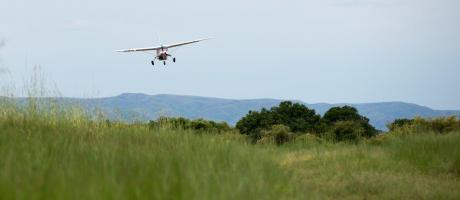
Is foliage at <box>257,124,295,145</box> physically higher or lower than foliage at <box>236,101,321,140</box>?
lower

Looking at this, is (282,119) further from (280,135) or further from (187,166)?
(187,166)

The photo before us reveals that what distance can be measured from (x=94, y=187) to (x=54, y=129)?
23.1 feet

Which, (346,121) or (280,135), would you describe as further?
(346,121)

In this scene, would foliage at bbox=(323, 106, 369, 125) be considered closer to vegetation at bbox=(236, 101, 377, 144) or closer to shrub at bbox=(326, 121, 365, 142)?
vegetation at bbox=(236, 101, 377, 144)

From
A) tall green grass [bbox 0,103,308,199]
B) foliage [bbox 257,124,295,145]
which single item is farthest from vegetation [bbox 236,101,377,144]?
tall green grass [bbox 0,103,308,199]

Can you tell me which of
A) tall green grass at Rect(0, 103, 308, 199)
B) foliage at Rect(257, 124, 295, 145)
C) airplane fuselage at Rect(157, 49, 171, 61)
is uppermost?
airplane fuselage at Rect(157, 49, 171, 61)

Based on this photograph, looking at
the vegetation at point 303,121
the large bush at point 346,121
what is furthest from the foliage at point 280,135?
the large bush at point 346,121

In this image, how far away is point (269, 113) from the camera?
91.0 ft

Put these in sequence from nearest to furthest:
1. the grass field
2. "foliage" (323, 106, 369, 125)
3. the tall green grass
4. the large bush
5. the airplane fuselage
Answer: the tall green grass → the grass field → the large bush → "foliage" (323, 106, 369, 125) → the airplane fuselage

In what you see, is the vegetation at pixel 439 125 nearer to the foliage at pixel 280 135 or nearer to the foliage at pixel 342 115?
the foliage at pixel 342 115

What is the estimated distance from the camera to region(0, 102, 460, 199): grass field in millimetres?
6801

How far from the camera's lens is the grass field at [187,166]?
268 inches

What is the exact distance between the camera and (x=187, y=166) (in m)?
8.62

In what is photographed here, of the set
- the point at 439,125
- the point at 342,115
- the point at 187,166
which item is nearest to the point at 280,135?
the point at 342,115
